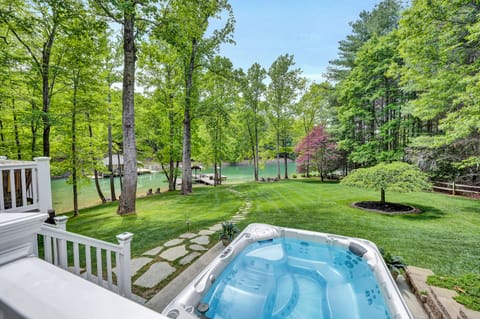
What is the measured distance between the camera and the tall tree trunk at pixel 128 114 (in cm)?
577

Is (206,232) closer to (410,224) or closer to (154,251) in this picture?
(154,251)

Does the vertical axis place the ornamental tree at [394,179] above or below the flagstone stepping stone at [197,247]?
above

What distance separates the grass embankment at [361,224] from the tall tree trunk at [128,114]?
88cm

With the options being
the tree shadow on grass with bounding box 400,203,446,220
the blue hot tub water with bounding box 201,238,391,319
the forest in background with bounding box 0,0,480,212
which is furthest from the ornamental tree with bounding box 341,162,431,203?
the blue hot tub water with bounding box 201,238,391,319

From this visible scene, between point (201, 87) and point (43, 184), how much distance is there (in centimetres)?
914

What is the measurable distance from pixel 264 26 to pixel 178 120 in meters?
6.80

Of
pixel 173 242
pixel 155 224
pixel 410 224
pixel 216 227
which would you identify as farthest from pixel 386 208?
pixel 155 224

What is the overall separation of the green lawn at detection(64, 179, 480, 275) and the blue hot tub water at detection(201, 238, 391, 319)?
1.03m

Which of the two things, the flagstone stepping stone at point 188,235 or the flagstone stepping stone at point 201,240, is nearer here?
the flagstone stepping stone at point 201,240

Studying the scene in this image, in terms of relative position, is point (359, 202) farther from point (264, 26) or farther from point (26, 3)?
point (26, 3)

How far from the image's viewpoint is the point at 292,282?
341cm

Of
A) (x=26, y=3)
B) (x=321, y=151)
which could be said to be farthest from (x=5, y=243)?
(x=321, y=151)

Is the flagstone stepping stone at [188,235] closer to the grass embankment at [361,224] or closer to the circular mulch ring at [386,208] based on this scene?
the grass embankment at [361,224]

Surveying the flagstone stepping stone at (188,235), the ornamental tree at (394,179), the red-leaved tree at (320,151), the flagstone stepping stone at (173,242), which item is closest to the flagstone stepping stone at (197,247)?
the flagstone stepping stone at (173,242)
